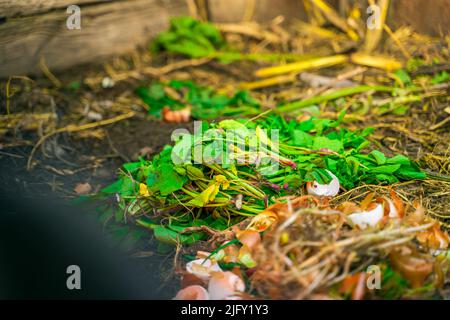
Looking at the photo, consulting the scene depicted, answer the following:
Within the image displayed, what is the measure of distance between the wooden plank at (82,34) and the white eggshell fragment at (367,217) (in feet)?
6.99

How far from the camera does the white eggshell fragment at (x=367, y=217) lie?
165cm

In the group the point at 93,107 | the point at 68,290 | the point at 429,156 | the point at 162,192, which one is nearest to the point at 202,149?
the point at 162,192

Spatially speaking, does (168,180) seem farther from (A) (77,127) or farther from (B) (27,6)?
(B) (27,6)

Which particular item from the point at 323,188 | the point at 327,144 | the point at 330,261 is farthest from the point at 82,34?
the point at 330,261

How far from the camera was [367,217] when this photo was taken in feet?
5.49

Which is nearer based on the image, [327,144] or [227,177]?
[227,177]

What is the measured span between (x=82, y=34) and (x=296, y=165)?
190 centimetres

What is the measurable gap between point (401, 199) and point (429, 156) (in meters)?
0.45

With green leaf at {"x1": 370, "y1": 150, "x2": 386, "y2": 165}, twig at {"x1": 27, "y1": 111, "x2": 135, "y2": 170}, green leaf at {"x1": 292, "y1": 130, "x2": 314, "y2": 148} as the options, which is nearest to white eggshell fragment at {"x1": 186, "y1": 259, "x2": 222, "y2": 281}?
green leaf at {"x1": 292, "y1": 130, "x2": 314, "y2": 148}

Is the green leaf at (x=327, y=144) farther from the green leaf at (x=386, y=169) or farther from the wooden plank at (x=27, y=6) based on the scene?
the wooden plank at (x=27, y=6)

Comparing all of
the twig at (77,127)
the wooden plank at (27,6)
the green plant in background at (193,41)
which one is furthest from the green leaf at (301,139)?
the wooden plank at (27,6)

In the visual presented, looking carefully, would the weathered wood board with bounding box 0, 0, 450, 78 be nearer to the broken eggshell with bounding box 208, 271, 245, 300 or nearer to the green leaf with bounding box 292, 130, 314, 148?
the green leaf with bounding box 292, 130, 314, 148

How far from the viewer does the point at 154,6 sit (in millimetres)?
3645

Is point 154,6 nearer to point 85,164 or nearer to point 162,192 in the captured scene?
point 85,164
